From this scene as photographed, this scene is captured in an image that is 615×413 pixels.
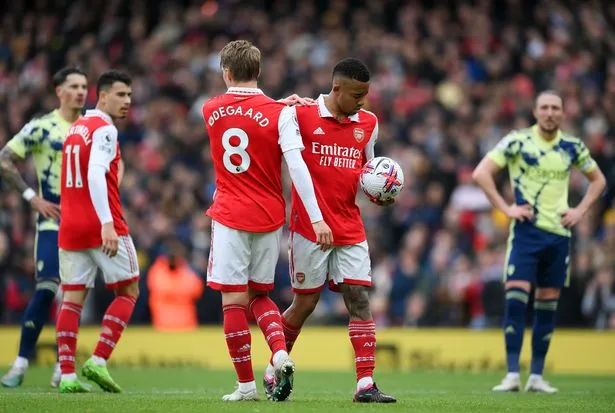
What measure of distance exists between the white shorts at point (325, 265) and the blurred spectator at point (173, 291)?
8783mm

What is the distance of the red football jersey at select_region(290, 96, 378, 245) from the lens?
962 cm

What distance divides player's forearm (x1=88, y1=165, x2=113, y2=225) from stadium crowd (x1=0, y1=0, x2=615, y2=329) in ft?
27.2

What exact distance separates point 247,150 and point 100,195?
5.12 feet

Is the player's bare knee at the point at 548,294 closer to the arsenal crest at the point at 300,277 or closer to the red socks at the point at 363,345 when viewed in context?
the red socks at the point at 363,345

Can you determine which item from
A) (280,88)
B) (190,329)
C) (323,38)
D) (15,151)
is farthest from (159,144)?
(15,151)

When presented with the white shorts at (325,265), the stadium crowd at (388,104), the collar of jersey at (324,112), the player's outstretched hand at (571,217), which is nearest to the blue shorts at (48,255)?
the white shorts at (325,265)

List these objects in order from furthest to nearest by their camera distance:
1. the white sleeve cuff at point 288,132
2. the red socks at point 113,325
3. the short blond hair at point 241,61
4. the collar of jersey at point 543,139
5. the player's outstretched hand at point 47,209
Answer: the collar of jersey at point 543,139, the player's outstretched hand at point 47,209, the red socks at point 113,325, the short blond hair at point 241,61, the white sleeve cuff at point 288,132

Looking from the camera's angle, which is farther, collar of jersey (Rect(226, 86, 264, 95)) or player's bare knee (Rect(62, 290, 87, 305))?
player's bare knee (Rect(62, 290, 87, 305))

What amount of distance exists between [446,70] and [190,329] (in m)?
8.80

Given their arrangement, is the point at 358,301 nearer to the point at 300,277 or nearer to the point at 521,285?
the point at 300,277

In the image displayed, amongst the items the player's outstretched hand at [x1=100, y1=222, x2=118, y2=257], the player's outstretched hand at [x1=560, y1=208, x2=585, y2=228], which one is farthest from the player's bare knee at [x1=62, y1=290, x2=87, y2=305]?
the player's outstretched hand at [x1=560, y1=208, x2=585, y2=228]

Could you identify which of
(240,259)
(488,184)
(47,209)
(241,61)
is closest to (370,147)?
(241,61)

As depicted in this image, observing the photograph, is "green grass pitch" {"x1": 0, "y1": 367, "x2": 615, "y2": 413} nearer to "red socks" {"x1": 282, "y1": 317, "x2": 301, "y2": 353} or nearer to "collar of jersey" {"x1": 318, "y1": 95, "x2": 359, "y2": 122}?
"red socks" {"x1": 282, "y1": 317, "x2": 301, "y2": 353}

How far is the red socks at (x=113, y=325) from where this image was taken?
10672 mm
